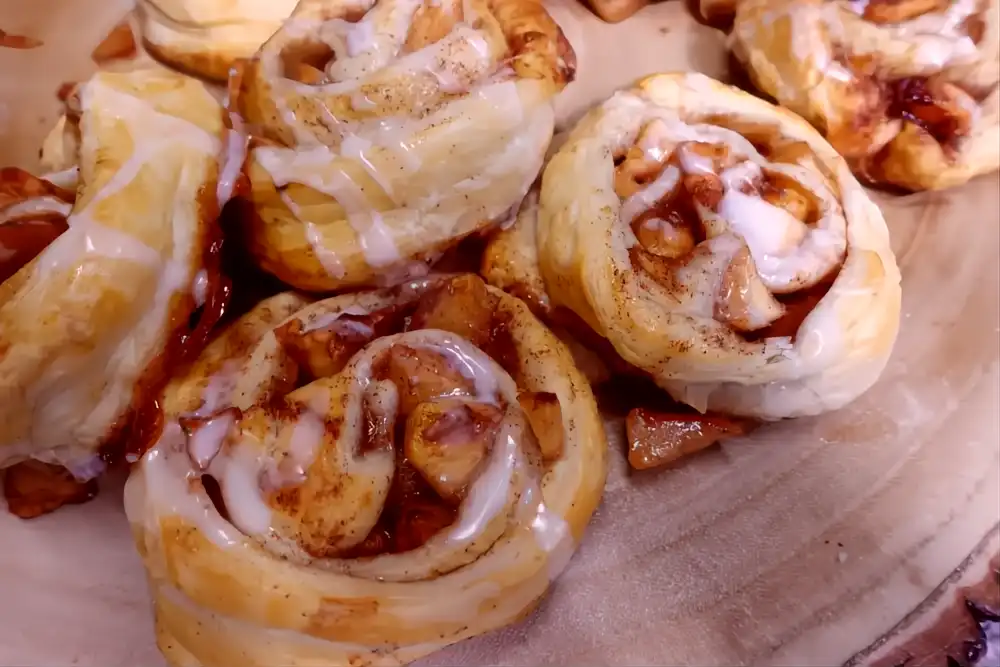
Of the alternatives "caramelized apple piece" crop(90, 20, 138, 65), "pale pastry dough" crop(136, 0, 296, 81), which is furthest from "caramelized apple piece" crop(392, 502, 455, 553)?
"caramelized apple piece" crop(90, 20, 138, 65)

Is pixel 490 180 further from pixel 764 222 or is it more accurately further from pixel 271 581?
pixel 271 581

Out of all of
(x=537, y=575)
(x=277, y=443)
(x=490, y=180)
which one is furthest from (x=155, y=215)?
(x=537, y=575)

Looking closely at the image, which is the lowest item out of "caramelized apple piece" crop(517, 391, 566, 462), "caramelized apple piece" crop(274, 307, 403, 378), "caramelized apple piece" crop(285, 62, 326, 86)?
"caramelized apple piece" crop(517, 391, 566, 462)

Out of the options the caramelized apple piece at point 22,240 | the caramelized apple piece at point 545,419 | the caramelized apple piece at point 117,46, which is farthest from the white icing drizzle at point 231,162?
the caramelized apple piece at point 545,419

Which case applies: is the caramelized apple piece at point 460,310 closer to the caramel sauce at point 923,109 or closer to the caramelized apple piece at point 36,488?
the caramelized apple piece at point 36,488

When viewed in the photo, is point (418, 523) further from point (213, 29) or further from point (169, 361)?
point (213, 29)

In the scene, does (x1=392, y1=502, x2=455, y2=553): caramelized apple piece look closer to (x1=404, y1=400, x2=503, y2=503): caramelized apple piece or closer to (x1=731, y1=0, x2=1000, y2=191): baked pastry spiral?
(x1=404, y1=400, x2=503, y2=503): caramelized apple piece
